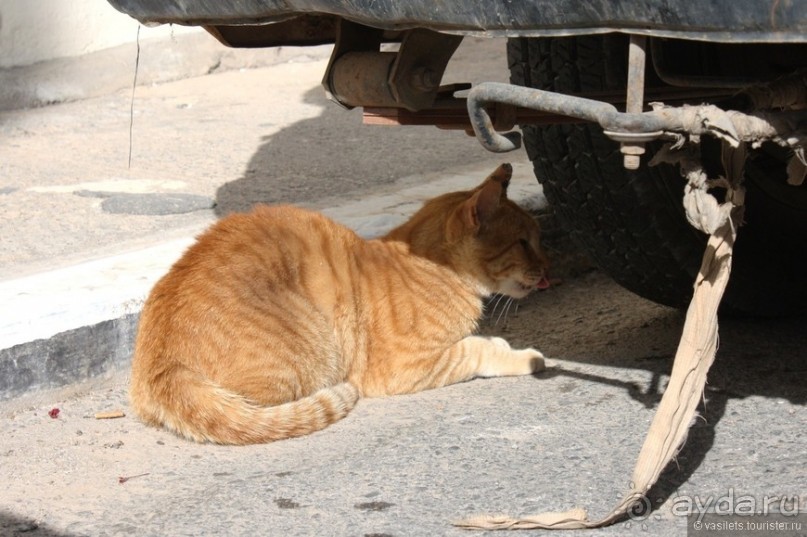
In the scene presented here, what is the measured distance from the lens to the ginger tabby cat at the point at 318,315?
127 inches

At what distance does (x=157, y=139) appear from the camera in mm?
6379

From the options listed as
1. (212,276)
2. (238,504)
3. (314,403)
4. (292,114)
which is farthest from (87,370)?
(292,114)

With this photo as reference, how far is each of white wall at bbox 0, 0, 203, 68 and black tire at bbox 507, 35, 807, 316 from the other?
4.54 m

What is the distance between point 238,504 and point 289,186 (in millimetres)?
2917

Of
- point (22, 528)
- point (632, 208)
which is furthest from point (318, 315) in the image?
point (22, 528)

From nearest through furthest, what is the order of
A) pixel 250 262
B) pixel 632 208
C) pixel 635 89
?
pixel 635 89 < pixel 632 208 < pixel 250 262

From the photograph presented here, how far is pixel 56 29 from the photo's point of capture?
709cm

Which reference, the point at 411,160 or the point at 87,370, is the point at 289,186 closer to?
the point at 411,160

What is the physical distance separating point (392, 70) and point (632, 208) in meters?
0.92

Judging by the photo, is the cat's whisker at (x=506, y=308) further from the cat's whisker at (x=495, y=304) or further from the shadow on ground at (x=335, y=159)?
the shadow on ground at (x=335, y=159)

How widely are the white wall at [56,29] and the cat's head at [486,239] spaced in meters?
3.95

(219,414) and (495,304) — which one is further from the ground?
(219,414)

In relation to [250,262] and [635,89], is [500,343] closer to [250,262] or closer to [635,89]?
[250,262]

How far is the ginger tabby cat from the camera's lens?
10.6 ft
